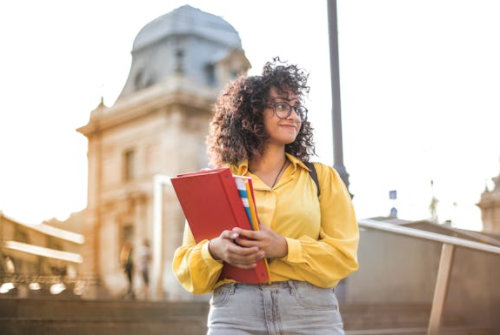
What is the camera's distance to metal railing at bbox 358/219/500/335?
4.53 m

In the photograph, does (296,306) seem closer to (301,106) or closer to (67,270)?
(301,106)

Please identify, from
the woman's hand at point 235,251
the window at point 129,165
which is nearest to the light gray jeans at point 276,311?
the woman's hand at point 235,251

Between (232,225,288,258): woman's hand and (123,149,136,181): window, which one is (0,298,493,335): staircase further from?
(123,149,136,181): window

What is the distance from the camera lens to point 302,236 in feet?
8.02

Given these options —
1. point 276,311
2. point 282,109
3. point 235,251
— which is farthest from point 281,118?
point 276,311

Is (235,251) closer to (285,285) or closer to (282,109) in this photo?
(285,285)

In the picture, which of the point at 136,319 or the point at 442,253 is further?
the point at 136,319

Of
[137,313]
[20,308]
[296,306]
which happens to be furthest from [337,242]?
[137,313]

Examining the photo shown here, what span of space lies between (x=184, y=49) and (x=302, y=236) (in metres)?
19.8

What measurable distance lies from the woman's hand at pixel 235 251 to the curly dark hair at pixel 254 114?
0.42 metres

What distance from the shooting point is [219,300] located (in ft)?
8.09

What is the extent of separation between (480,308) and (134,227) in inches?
571

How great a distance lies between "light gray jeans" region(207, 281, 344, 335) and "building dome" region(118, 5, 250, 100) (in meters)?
17.6

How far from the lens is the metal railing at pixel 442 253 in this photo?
4.53 metres
